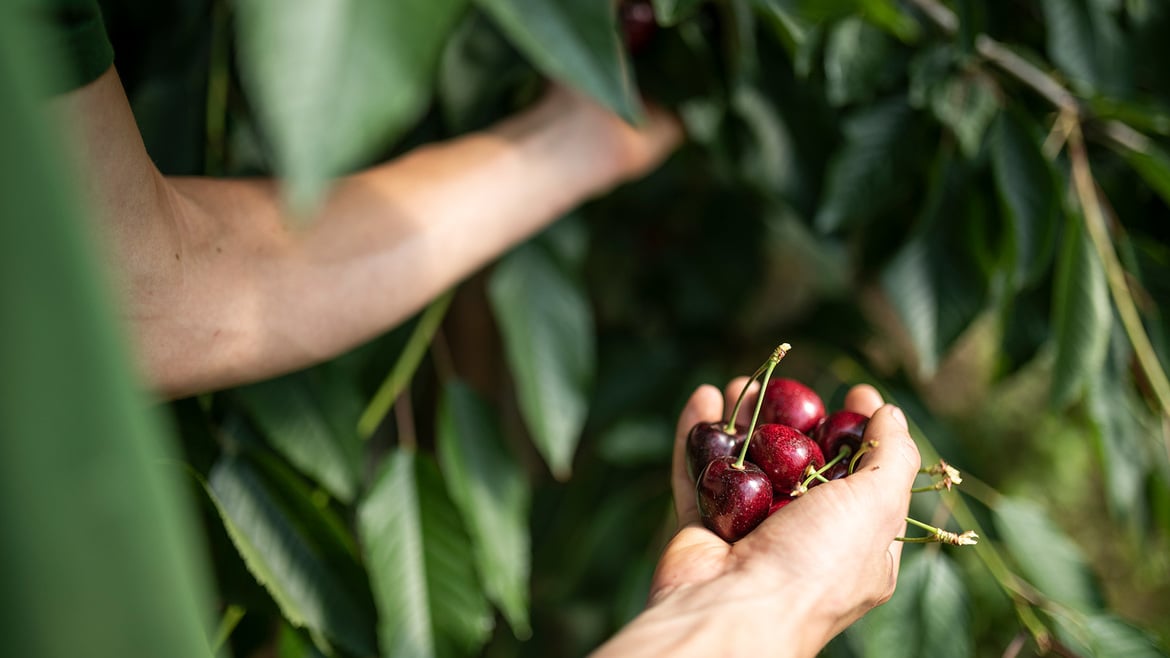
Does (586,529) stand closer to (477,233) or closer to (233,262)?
(477,233)

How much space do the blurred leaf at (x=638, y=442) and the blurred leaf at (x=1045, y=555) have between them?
281mm

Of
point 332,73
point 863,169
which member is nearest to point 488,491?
point 863,169

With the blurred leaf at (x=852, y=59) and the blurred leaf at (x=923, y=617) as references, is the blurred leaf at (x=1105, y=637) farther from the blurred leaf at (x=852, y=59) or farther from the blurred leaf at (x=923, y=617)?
the blurred leaf at (x=852, y=59)

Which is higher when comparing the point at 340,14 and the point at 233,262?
the point at 340,14

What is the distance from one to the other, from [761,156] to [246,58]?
59 cm

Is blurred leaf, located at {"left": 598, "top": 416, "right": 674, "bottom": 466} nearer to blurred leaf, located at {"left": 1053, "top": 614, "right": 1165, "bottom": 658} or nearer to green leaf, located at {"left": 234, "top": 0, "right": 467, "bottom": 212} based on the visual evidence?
blurred leaf, located at {"left": 1053, "top": 614, "right": 1165, "bottom": 658}

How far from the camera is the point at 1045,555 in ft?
2.03

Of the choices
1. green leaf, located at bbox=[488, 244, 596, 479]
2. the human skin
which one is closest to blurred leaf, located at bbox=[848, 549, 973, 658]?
the human skin

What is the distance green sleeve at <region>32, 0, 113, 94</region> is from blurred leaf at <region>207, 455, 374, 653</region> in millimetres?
252

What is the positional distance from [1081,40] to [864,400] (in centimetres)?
34

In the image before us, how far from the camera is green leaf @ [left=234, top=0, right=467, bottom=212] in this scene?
0.18 metres

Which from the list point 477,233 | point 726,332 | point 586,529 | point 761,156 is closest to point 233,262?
point 477,233

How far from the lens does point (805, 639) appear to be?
38 centimetres

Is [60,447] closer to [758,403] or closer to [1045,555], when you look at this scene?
[758,403]
